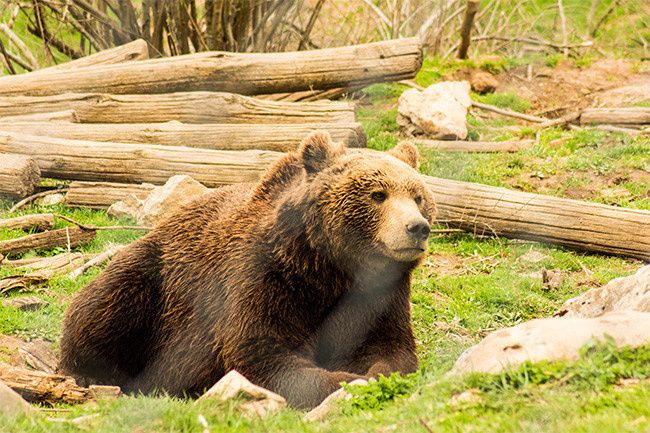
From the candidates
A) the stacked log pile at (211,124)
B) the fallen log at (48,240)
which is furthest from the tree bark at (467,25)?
the fallen log at (48,240)

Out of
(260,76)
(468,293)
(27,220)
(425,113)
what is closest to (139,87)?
(260,76)

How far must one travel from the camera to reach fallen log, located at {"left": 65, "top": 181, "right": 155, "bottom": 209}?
23.1ft

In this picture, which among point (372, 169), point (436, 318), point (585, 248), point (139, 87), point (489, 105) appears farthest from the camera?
point (489, 105)

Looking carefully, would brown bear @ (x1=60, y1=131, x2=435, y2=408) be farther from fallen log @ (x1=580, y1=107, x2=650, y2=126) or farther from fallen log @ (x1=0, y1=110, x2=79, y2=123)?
fallen log @ (x1=580, y1=107, x2=650, y2=126)

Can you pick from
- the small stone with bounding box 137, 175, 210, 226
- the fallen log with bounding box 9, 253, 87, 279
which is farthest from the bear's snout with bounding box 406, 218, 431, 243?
the fallen log with bounding box 9, 253, 87, 279

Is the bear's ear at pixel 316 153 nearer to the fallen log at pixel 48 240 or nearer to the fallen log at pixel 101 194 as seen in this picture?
the fallen log at pixel 48 240

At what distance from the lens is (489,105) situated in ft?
34.0

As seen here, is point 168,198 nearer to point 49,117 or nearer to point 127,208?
point 127,208

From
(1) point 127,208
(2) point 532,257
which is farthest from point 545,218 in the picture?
(1) point 127,208

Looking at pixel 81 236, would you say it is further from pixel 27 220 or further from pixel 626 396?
pixel 626 396

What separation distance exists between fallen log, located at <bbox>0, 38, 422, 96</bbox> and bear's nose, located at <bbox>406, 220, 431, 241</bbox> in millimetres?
5862

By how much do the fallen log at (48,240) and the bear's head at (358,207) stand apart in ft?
11.1

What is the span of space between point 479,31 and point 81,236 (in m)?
11.8

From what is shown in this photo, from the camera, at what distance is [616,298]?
12.4 ft
